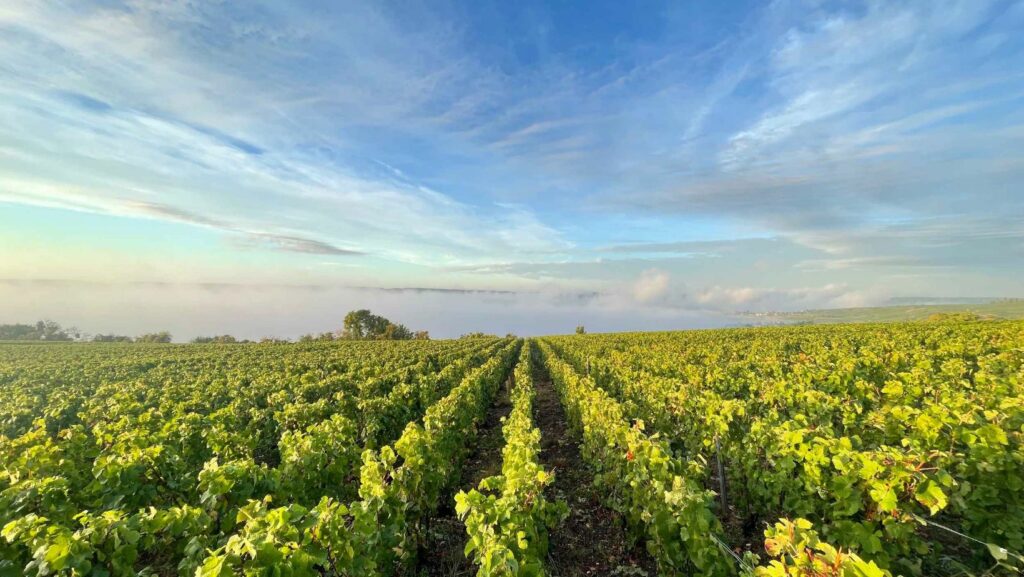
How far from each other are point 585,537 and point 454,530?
249 cm

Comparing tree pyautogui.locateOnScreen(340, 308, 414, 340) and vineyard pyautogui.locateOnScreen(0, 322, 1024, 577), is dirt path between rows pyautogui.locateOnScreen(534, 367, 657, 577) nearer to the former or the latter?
vineyard pyautogui.locateOnScreen(0, 322, 1024, 577)

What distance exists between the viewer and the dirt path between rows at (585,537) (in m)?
6.62

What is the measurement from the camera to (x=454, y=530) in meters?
7.89

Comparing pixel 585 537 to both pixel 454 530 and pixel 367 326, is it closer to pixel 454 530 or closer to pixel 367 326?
pixel 454 530

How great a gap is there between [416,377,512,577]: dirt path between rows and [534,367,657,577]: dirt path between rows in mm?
1504

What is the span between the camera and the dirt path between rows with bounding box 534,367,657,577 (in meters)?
6.62

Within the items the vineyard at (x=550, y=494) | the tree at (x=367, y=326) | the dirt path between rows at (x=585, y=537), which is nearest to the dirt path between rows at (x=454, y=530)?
the vineyard at (x=550, y=494)

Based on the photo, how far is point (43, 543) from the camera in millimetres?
3570

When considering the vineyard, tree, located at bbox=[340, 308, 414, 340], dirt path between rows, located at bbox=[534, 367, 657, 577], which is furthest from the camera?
tree, located at bbox=[340, 308, 414, 340]

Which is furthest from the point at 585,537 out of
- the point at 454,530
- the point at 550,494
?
the point at 454,530

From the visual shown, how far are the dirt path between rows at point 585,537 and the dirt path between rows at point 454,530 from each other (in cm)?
150

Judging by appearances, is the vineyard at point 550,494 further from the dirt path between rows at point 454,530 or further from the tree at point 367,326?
the tree at point 367,326

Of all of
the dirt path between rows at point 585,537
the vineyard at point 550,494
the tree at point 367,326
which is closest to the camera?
the vineyard at point 550,494

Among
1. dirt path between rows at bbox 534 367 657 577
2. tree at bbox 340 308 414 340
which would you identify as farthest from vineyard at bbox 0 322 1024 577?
tree at bbox 340 308 414 340
